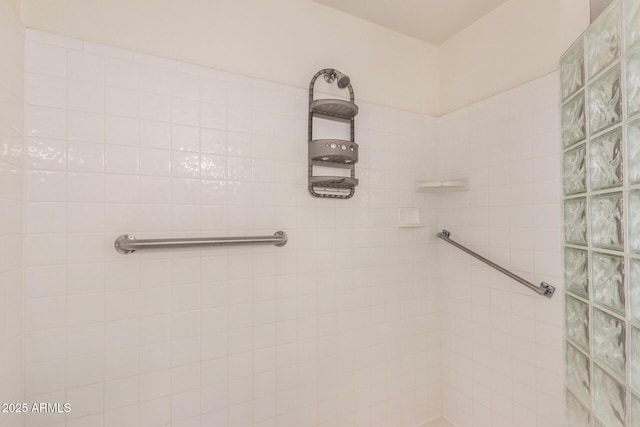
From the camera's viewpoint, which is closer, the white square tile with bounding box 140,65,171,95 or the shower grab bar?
the white square tile with bounding box 140,65,171,95

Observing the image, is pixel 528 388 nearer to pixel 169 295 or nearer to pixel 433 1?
pixel 169 295

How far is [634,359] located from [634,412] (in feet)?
0.39

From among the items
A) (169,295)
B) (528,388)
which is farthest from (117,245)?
(528,388)

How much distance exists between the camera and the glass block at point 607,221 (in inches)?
30.6

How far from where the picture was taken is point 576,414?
99 cm

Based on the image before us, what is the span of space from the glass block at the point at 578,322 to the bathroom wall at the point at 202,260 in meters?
0.74

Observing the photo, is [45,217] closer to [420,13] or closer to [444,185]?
[444,185]

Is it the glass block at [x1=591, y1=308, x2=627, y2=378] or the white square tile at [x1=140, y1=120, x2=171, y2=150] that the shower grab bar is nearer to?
the glass block at [x1=591, y1=308, x2=627, y2=378]

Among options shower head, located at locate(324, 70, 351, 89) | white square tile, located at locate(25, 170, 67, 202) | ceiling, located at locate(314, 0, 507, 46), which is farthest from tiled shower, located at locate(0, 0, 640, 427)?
ceiling, located at locate(314, 0, 507, 46)

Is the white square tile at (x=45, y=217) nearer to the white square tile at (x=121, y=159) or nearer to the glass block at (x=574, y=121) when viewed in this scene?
the white square tile at (x=121, y=159)

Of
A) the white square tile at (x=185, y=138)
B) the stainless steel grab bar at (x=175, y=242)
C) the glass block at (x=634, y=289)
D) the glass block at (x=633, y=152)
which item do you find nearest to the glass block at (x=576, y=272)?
the glass block at (x=634, y=289)

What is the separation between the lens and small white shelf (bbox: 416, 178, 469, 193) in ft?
5.12

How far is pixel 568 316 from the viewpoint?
1.06 metres

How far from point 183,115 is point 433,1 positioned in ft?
4.18
